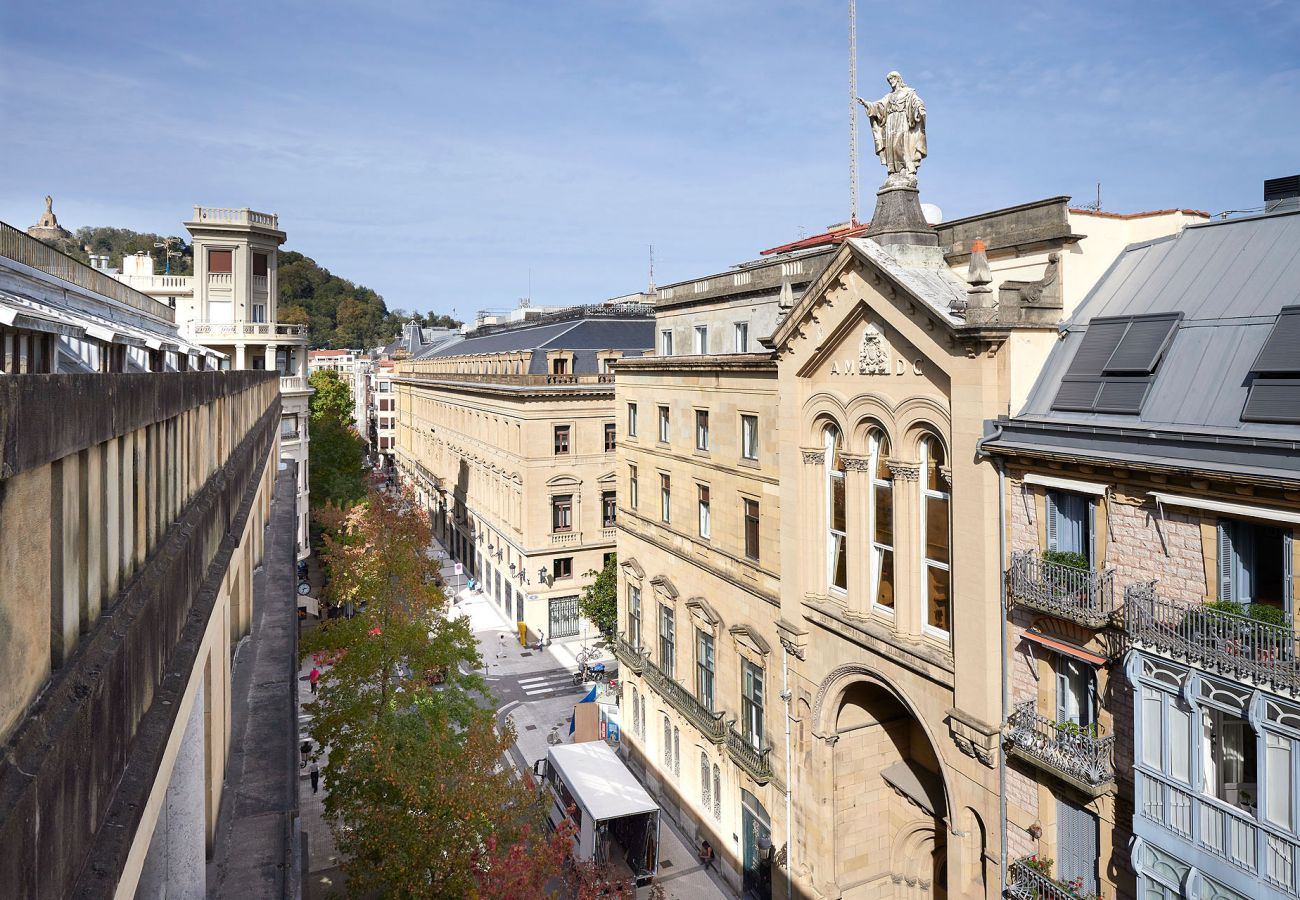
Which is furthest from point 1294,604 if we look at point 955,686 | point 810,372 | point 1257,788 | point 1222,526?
point 810,372

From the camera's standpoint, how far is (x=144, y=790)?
4.62 m

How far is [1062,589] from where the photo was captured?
14266mm

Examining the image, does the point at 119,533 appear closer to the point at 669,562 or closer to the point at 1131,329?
the point at 1131,329

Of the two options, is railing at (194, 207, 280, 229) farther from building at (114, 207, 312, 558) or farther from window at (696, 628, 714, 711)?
window at (696, 628, 714, 711)

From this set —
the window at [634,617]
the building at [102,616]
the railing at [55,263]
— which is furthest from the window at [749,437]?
the building at [102,616]

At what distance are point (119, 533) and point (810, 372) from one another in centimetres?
1806

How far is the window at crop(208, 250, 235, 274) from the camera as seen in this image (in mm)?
51812

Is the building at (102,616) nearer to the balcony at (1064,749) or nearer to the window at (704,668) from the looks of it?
the balcony at (1064,749)

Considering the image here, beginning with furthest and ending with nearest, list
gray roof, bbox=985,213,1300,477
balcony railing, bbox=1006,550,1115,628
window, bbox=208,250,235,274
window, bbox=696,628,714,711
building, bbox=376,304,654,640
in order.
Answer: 1. window, bbox=208,250,235,274
2. building, bbox=376,304,654,640
3. window, bbox=696,628,714,711
4. balcony railing, bbox=1006,550,1115,628
5. gray roof, bbox=985,213,1300,477

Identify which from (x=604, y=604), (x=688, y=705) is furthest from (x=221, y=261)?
(x=688, y=705)

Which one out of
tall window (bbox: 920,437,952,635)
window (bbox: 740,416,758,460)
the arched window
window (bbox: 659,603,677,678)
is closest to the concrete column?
tall window (bbox: 920,437,952,635)

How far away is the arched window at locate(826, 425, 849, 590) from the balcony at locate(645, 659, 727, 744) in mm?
8057

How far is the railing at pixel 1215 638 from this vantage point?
11.1 meters

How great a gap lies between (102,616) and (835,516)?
18276 mm
